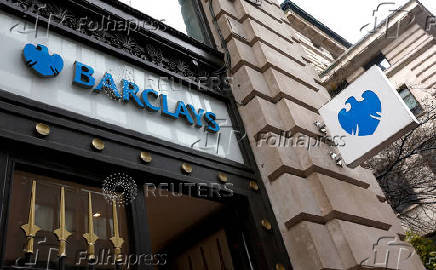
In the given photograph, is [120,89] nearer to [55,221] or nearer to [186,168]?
[186,168]

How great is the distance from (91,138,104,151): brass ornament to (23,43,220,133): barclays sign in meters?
0.80

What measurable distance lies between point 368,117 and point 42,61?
4.46m

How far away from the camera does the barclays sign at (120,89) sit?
4544 millimetres

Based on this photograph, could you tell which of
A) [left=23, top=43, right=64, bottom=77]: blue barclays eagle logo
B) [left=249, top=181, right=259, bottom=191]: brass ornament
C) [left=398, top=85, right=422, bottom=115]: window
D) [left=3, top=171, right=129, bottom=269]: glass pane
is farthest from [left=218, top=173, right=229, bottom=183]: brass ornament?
[left=398, top=85, right=422, bottom=115]: window

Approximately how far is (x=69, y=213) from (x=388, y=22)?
22785 mm

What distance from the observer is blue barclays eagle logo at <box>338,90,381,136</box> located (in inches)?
222

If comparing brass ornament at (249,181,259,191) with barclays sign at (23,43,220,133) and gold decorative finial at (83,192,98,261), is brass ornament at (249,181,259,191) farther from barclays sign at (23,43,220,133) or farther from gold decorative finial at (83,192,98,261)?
gold decorative finial at (83,192,98,261)

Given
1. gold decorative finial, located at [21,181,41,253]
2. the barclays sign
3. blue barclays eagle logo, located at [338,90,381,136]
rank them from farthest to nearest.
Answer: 1. blue barclays eagle logo, located at [338,90,381,136]
2. the barclays sign
3. gold decorative finial, located at [21,181,41,253]

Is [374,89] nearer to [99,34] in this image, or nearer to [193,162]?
[193,162]

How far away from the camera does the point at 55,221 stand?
3859 mm

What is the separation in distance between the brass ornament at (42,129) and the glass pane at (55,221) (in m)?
0.44

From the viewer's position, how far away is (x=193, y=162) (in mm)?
5332

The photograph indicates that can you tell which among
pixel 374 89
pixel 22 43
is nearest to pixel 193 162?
pixel 22 43

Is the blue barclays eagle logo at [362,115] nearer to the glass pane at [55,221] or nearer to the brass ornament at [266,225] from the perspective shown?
the brass ornament at [266,225]
